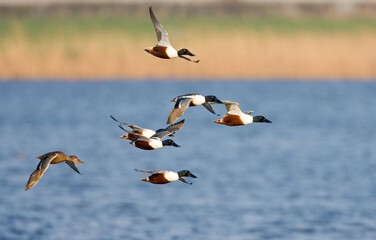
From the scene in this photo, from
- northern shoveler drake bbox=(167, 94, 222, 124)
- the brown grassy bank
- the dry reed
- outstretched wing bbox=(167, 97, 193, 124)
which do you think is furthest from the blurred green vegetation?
outstretched wing bbox=(167, 97, 193, 124)

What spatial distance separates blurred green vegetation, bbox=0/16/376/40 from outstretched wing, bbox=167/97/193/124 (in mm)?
49172

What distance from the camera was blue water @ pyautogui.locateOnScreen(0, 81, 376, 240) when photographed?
1967cm

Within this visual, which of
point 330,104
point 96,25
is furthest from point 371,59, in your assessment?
point 96,25

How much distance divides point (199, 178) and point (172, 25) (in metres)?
35.5

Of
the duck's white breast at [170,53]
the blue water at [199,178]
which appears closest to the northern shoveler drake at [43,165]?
the duck's white breast at [170,53]

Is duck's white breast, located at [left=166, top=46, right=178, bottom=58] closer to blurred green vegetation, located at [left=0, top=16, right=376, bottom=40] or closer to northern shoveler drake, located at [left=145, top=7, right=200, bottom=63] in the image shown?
northern shoveler drake, located at [left=145, top=7, right=200, bottom=63]

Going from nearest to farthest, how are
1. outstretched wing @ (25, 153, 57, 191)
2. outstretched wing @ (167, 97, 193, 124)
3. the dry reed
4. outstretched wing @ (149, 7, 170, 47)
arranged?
1. outstretched wing @ (167, 97, 193, 124)
2. outstretched wing @ (25, 153, 57, 191)
3. outstretched wing @ (149, 7, 170, 47)
4. the dry reed

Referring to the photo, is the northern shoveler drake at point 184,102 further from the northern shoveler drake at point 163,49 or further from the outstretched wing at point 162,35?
the outstretched wing at point 162,35

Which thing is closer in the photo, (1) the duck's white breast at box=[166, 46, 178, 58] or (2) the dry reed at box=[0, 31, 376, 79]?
(1) the duck's white breast at box=[166, 46, 178, 58]

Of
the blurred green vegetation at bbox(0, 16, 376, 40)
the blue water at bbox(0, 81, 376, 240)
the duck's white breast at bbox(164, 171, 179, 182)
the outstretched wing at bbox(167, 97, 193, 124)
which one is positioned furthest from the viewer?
the blurred green vegetation at bbox(0, 16, 376, 40)

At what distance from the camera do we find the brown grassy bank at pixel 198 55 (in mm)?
52625

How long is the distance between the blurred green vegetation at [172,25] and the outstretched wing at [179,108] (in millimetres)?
49172

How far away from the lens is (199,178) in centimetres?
2700

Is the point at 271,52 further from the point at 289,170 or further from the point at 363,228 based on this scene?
the point at 363,228
